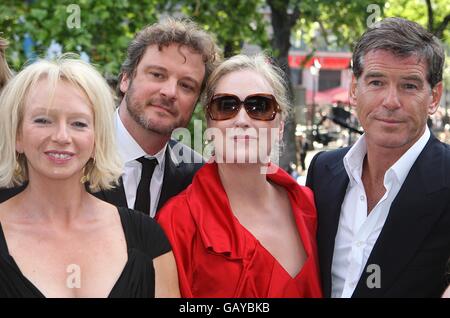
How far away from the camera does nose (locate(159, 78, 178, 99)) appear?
3715mm

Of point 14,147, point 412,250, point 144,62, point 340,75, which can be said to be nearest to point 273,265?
point 412,250

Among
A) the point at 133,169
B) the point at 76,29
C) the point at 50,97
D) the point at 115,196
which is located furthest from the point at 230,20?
the point at 50,97

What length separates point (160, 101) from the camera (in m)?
3.75

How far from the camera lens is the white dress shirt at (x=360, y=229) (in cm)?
304

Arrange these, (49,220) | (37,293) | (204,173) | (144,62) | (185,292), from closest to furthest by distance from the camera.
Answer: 1. (37,293)
2. (49,220)
3. (185,292)
4. (204,173)
5. (144,62)

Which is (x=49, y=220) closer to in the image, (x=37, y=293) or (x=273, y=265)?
(x=37, y=293)

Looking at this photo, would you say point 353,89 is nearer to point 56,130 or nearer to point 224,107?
point 224,107

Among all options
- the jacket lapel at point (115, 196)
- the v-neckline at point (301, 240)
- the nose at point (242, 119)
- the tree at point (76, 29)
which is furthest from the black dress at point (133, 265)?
the tree at point (76, 29)

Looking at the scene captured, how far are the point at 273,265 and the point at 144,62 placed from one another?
155 cm

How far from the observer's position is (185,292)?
9.15ft

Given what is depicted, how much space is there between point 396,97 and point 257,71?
2.32 ft

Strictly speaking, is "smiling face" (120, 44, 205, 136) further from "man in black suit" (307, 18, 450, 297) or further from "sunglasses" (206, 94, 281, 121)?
"man in black suit" (307, 18, 450, 297)

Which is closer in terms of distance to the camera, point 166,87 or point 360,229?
point 360,229

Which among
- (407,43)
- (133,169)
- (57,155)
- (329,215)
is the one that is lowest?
(329,215)
